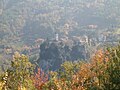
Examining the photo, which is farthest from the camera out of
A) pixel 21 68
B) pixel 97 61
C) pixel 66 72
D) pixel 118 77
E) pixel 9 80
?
pixel 66 72

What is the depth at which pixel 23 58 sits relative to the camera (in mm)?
93500

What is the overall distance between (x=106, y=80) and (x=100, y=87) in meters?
1.46

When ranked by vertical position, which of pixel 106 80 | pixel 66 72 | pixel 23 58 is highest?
pixel 106 80

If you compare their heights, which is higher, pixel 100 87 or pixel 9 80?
pixel 100 87

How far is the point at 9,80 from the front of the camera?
86750 mm

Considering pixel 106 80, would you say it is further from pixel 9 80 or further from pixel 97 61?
pixel 9 80

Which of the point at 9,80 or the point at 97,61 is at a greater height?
the point at 97,61

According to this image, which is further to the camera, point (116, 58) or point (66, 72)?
point (66, 72)

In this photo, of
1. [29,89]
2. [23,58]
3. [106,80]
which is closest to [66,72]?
[23,58]

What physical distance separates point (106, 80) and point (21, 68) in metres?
48.7

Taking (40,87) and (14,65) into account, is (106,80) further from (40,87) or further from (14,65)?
(14,65)

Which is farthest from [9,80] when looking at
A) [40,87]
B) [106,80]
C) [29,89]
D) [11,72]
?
[106,80]

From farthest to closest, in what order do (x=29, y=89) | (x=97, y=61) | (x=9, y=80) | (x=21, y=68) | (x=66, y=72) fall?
1. (x=66, y=72)
2. (x=21, y=68)
3. (x=9, y=80)
4. (x=97, y=61)
5. (x=29, y=89)

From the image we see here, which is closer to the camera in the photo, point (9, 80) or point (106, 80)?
point (106, 80)
